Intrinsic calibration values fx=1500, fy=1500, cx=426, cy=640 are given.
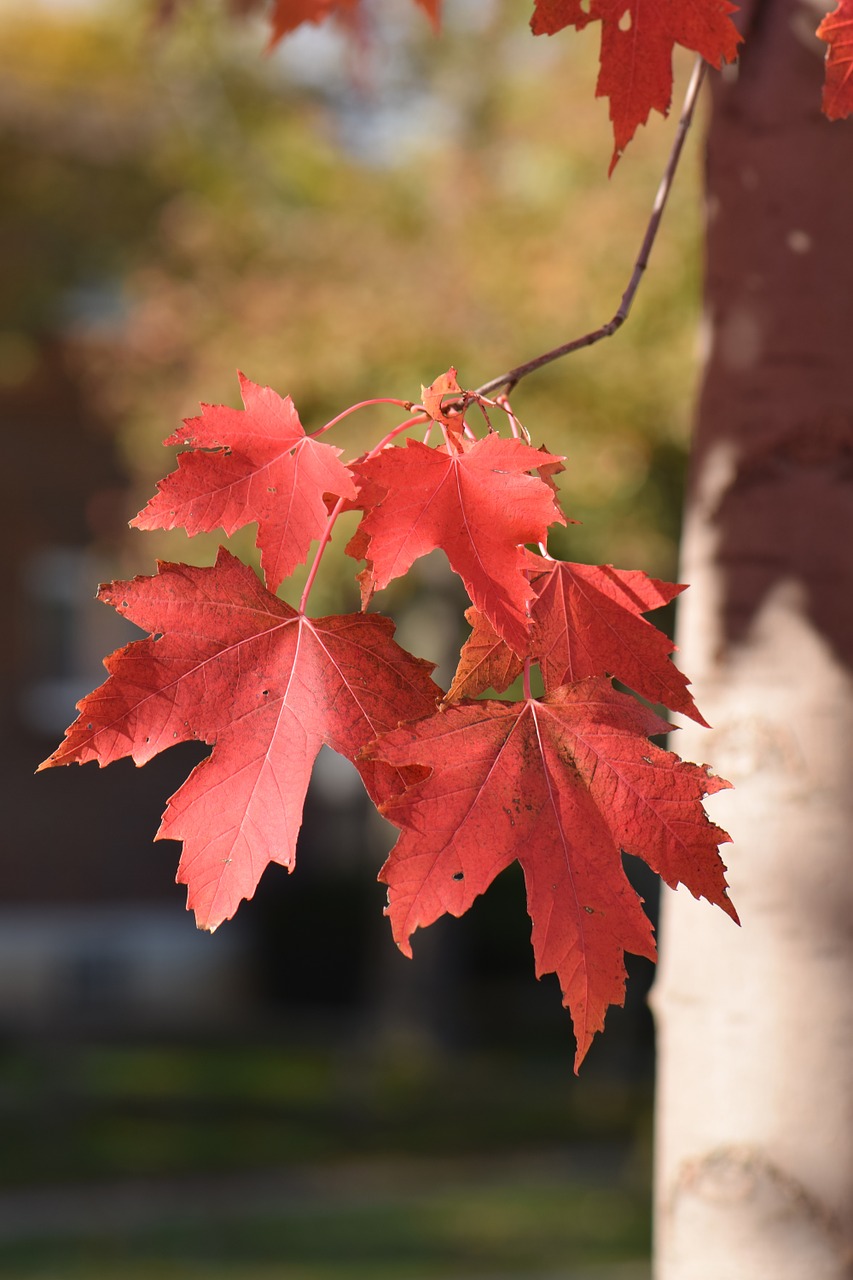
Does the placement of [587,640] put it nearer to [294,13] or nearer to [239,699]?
[239,699]

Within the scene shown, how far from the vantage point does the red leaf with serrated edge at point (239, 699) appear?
105 centimetres

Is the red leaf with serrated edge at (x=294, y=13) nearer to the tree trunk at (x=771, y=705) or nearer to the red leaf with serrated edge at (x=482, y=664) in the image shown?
the tree trunk at (x=771, y=705)

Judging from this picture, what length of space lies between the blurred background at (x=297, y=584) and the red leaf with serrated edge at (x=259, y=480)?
3.56 m

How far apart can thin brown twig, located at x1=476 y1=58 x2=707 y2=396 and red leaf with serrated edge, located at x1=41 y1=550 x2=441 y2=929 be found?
8.1 inches

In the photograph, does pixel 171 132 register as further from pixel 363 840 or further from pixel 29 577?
pixel 363 840

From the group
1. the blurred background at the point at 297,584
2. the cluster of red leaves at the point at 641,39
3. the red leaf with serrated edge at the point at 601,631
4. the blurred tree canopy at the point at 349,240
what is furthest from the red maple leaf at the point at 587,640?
the blurred background at the point at 297,584

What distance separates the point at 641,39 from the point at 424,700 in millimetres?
575

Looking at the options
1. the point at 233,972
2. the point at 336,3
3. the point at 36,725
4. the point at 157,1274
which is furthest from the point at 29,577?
the point at 336,3

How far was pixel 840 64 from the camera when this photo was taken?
1.15 m

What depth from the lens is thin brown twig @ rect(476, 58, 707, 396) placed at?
3.67ft

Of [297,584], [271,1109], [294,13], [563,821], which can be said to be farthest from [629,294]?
[271,1109]

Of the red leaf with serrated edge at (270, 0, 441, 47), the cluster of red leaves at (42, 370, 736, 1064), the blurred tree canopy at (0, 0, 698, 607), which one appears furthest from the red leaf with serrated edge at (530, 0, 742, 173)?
the blurred tree canopy at (0, 0, 698, 607)

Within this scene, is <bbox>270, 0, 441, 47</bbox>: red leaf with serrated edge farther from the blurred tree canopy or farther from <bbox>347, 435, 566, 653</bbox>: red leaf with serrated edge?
<bbox>347, 435, 566, 653</bbox>: red leaf with serrated edge

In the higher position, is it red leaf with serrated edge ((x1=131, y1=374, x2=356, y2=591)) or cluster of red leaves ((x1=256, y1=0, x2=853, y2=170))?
cluster of red leaves ((x1=256, y1=0, x2=853, y2=170))
